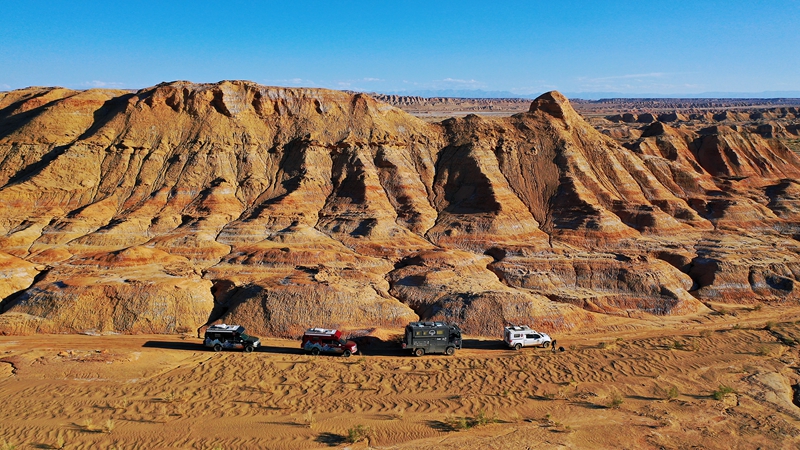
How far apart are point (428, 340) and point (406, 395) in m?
5.80

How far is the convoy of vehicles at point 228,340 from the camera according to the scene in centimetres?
2733

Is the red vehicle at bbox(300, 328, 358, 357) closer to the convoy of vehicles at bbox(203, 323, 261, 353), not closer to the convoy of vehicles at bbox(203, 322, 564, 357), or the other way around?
the convoy of vehicles at bbox(203, 322, 564, 357)

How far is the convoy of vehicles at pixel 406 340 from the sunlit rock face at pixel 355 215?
11.7 feet

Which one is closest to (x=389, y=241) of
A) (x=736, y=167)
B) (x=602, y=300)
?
(x=602, y=300)

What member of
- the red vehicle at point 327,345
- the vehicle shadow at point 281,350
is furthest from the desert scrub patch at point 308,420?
the vehicle shadow at point 281,350

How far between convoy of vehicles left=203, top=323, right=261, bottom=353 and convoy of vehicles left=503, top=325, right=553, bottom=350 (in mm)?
13919

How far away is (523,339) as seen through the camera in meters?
28.0

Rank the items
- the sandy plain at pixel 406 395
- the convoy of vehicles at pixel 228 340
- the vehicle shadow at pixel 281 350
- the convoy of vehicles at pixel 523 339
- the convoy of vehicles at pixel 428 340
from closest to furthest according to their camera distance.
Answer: the sandy plain at pixel 406 395 → the convoy of vehicles at pixel 428 340 → the vehicle shadow at pixel 281 350 → the convoy of vehicles at pixel 228 340 → the convoy of vehicles at pixel 523 339

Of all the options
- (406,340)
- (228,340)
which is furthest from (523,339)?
(228,340)

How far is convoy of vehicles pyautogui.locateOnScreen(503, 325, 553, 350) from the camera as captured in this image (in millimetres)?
27969

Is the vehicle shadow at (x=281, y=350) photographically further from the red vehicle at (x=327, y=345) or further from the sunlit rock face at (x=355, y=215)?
the sunlit rock face at (x=355, y=215)

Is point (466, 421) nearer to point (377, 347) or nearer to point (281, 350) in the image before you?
point (377, 347)

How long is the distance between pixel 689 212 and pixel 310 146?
38.2 meters

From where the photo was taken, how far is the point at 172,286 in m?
33.3
